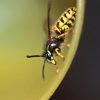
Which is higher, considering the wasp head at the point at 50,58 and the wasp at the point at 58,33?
the wasp at the point at 58,33

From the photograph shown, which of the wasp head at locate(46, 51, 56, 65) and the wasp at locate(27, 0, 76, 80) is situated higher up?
the wasp at locate(27, 0, 76, 80)

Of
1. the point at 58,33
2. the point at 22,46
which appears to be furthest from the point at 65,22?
the point at 22,46

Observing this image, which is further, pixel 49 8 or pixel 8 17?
pixel 8 17

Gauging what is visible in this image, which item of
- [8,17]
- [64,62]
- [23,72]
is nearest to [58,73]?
[64,62]

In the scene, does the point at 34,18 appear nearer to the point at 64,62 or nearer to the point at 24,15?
the point at 24,15

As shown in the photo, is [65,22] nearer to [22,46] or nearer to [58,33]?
[58,33]

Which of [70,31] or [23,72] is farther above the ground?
[70,31]
